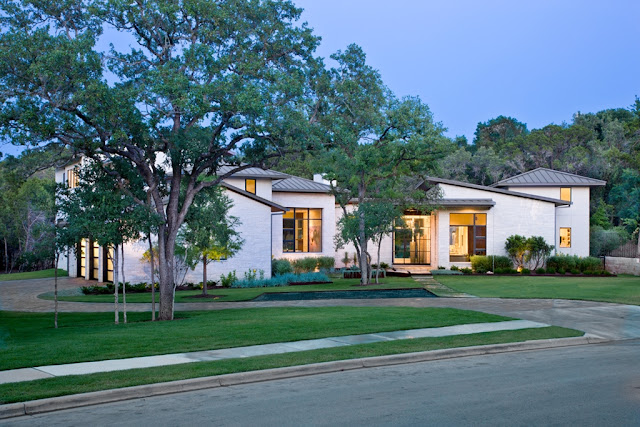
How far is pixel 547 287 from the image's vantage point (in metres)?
27.2

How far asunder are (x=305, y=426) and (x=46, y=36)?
11276 millimetres

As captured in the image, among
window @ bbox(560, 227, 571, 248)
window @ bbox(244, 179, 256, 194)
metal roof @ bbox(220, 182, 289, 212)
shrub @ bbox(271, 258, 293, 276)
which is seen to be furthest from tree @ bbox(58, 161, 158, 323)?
window @ bbox(560, 227, 571, 248)

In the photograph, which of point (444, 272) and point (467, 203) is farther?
point (467, 203)

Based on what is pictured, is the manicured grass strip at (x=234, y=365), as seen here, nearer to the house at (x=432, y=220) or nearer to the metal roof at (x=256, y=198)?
the metal roof at (x=256, y=198)

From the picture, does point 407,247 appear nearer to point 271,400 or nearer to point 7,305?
point 7,305

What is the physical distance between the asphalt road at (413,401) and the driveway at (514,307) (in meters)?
5.09

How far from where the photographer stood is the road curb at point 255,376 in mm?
8195

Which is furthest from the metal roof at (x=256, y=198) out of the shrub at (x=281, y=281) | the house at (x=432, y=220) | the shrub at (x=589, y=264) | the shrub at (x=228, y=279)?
the shrub at (x=589, y=264)

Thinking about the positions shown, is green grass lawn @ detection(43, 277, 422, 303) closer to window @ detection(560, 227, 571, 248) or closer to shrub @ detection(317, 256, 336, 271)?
shrub @ detection(317, 256, 336, 271)

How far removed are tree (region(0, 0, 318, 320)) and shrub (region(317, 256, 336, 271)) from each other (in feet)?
60.2

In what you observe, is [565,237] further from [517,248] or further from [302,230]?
A: [302,230]

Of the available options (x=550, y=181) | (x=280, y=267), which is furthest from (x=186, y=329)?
(x=550, y=181)

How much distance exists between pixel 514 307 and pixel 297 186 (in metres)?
20.3

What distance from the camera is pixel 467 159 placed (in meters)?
61.8
